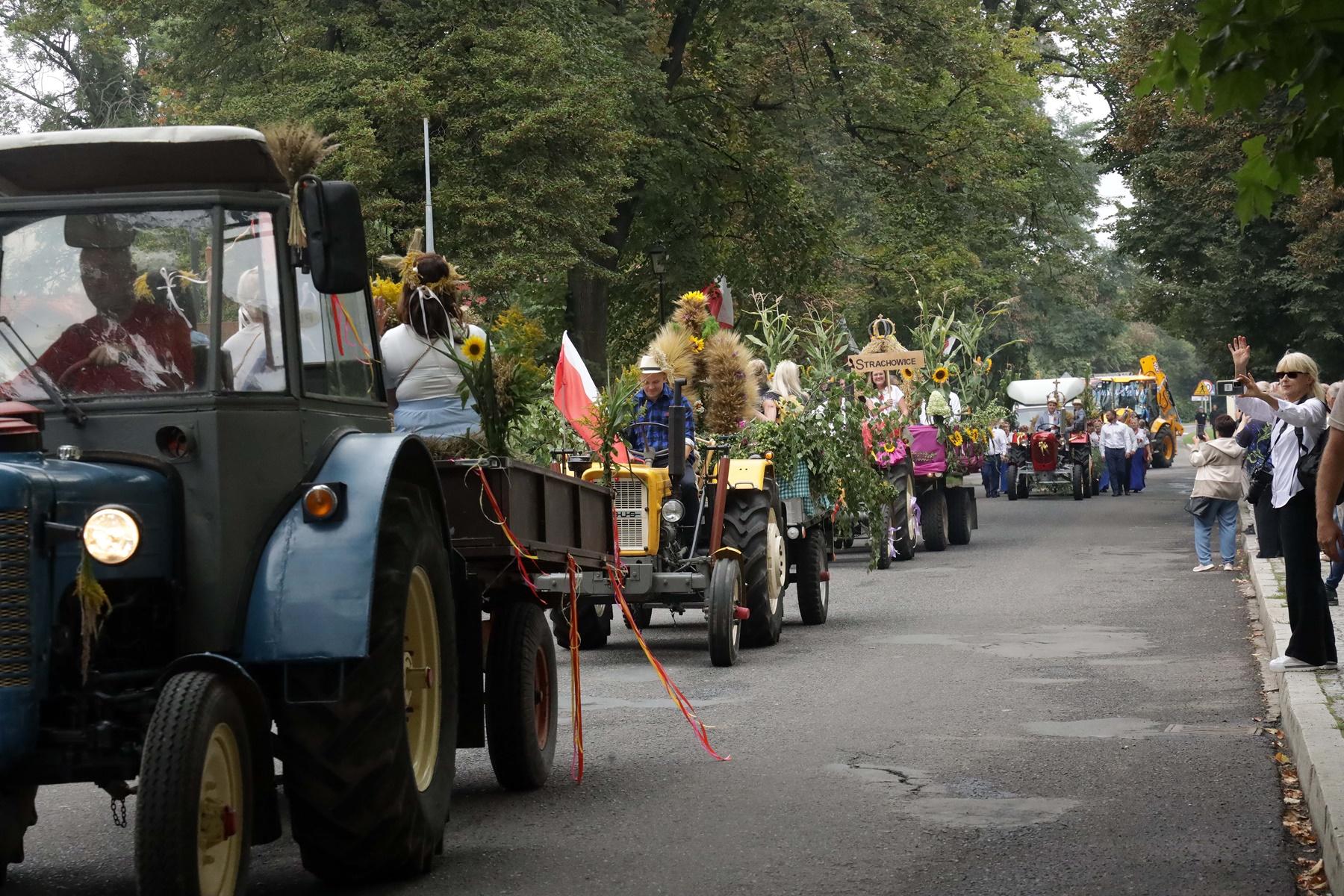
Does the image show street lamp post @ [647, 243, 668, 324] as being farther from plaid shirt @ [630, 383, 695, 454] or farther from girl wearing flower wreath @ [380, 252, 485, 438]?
girl wearing flower wreath @ [380, 252, 485, 438]

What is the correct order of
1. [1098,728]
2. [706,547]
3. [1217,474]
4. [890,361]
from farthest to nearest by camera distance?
[890,361] < [1217,474] < [706,547] < [1098,728]

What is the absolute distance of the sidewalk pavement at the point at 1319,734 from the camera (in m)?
6.27

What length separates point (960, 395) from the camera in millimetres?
27203

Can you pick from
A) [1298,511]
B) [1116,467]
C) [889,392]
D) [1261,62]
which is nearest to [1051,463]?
[1116,467]

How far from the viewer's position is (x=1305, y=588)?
10.5 meters

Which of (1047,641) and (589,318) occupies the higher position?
(589,318)

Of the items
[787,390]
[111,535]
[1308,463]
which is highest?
[787,390]

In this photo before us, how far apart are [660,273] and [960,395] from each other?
780 centimetres

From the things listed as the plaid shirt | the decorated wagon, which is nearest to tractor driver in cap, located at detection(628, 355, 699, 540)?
the plaid shirt

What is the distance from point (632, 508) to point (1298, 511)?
4508 mm

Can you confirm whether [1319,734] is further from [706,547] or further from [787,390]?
[787,390]

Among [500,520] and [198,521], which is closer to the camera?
[198,521]

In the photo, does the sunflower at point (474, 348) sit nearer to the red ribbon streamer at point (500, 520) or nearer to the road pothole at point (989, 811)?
the red ribbon streamer at point (500, 520)

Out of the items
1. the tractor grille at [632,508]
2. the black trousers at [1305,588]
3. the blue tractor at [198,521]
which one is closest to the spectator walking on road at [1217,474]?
the tractor grille at [632,508]
